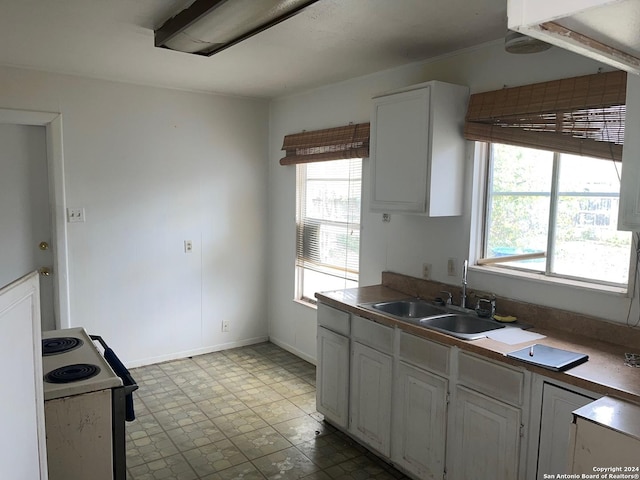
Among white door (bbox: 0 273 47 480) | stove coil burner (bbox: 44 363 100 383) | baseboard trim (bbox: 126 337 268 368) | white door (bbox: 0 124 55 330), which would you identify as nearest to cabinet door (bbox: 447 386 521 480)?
stove coil burner (bbox: 44 363 100 383)

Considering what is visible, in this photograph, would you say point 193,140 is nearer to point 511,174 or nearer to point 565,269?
point 511,174

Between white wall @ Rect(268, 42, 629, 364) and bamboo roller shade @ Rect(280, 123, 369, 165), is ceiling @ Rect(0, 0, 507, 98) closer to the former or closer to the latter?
white wall @ Rect(268, 42, 629, 364)

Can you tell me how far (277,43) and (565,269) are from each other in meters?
2.14

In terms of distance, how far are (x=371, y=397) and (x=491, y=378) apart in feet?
3.01

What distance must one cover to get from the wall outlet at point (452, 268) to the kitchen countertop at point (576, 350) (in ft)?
1.87

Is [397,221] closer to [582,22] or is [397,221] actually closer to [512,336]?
[512,336]

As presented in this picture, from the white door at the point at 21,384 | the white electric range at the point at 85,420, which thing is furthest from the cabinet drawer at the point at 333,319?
A: the white door at the point at 21,384

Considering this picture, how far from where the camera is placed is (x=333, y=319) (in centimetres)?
321

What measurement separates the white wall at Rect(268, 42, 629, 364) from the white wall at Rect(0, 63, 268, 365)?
0.25 metres

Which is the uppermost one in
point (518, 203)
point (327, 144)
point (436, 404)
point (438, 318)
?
point (327, 144)

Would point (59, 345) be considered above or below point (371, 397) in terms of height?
above

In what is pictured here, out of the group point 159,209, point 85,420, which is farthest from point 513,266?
point 159,209

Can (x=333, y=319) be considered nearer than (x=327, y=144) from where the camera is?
Yes

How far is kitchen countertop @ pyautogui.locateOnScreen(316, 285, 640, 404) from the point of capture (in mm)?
1826
